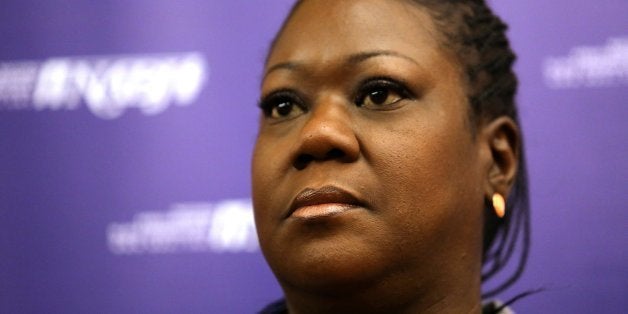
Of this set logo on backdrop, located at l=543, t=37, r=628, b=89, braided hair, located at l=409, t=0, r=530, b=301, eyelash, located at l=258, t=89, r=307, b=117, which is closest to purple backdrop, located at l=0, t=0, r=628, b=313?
logo on backdrop, located at l=543, t=37, r=628, b=89

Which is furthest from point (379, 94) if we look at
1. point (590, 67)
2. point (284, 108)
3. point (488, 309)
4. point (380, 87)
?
point (590, 67)

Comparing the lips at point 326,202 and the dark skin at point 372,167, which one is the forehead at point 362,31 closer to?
the dark skin at point 372,167

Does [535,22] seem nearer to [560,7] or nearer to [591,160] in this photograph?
[560,7]

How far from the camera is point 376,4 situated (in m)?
0.78

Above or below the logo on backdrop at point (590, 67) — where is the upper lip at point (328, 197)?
below

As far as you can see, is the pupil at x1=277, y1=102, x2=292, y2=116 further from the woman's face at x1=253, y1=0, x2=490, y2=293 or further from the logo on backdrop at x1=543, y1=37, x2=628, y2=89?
the logo on backdrop at x1=543, y1=37, x2=628, y2=89

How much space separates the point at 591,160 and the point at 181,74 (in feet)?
2.19

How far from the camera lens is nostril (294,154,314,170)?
0.72m

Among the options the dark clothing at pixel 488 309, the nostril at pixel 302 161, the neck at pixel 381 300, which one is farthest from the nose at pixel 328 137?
the dark clothing at pixel 488 309

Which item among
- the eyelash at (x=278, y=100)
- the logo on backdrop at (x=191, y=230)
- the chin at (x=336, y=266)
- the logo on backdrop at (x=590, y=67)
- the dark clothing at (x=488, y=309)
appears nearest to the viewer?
the chin at (x=336, y=266)

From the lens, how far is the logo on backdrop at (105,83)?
123cm

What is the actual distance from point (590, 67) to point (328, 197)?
58 centimetres

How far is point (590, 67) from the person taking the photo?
1073mm

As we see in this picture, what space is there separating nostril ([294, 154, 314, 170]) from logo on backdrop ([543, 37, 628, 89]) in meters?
0.52
